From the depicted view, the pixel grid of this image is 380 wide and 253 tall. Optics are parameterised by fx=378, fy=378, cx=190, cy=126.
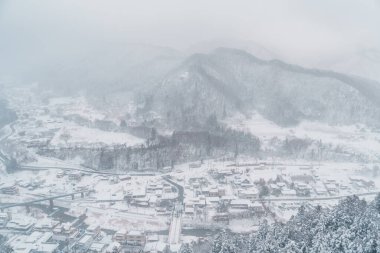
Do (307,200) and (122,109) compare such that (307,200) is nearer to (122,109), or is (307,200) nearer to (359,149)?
(359,149)

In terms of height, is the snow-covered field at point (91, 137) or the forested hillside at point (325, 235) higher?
the forested hillside at point (325, 235)

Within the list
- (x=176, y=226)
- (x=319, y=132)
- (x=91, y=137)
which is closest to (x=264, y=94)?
(x=319, y=132)

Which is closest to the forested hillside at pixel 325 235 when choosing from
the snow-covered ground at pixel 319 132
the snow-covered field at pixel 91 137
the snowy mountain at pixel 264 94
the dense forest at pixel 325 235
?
the dense forest at pixel 325 235

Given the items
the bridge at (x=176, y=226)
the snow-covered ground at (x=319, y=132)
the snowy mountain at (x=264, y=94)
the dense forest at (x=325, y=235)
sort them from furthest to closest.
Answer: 1. the snowy mountain at (x=264, y=94)
2. the snow-covered ground at (x=319, y=132)
3. the bridge at (x=176, y=226)
4. the dense forest at (x=325, y=235)

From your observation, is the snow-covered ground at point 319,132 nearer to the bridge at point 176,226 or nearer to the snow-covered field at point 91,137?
the snow-covered field at point 91,137

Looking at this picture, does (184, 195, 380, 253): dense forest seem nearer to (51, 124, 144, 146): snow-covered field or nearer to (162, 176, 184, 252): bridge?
(162, 176, 184, 252): bridge

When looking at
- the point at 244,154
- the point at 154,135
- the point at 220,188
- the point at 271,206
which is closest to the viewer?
the point at 271,206

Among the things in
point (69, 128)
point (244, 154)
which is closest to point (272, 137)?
point (244, 154)

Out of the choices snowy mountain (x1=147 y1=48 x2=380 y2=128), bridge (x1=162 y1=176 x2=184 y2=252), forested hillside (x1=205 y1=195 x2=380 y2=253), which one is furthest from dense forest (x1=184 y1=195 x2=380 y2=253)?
snowy mountain (x1=147 y1=48 x2=380 y2=128)
